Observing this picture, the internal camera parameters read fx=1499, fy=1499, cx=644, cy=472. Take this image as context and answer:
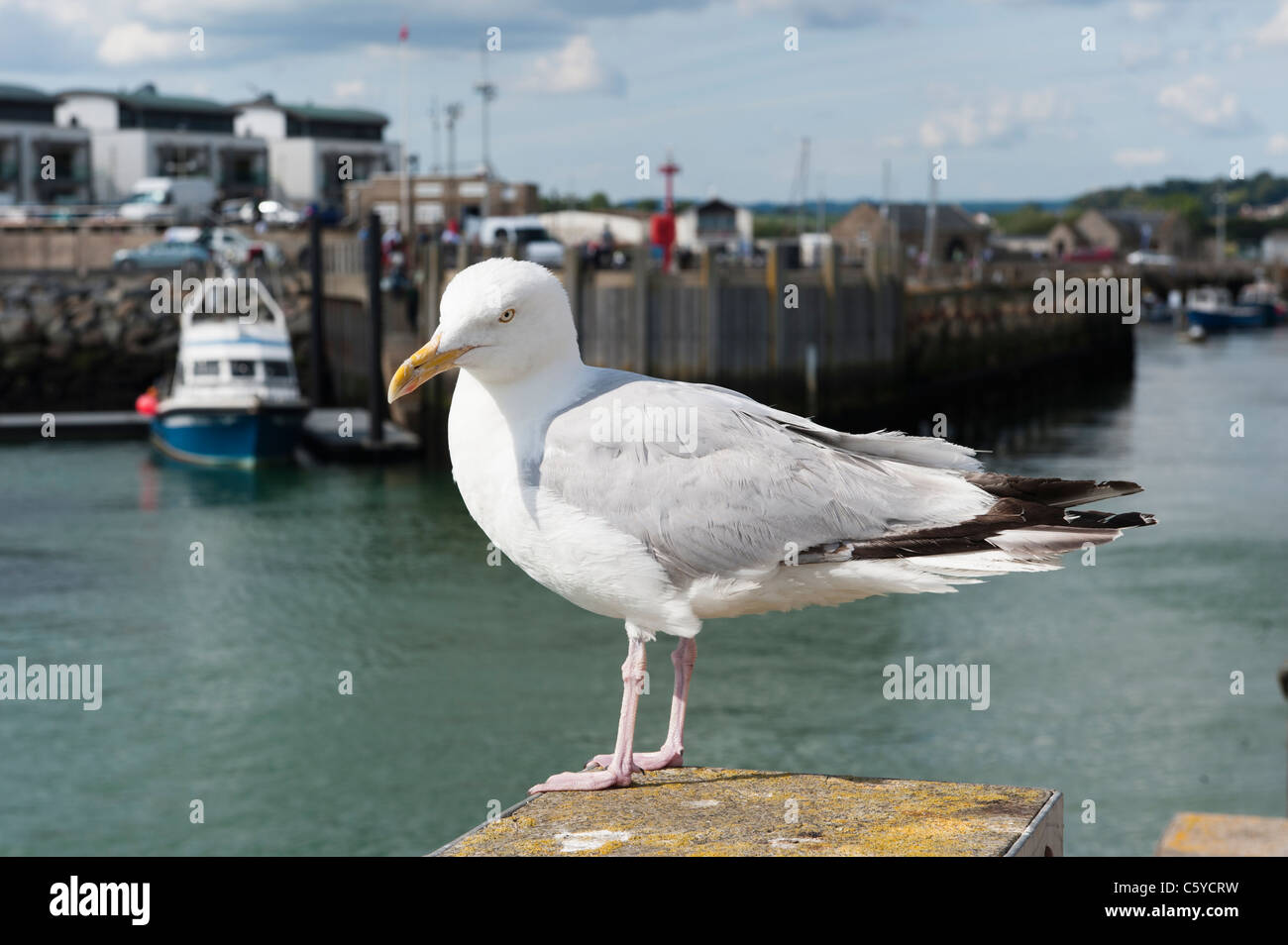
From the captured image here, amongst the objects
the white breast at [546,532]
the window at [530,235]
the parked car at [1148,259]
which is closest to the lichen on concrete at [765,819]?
the white breast at [546,532]

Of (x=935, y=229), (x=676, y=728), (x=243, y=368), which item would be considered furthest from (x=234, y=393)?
(x=935, y=229)

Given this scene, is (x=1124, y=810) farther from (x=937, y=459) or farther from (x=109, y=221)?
(x=109, y=221)

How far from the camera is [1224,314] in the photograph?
401 feet

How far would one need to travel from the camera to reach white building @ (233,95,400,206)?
3711 inches

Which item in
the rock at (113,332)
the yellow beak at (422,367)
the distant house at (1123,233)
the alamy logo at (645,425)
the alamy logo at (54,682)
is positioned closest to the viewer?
the yellow beak at (422,367)

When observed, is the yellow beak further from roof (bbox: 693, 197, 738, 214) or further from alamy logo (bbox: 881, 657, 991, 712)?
roof (bbox: 693, 197, 738, 214)

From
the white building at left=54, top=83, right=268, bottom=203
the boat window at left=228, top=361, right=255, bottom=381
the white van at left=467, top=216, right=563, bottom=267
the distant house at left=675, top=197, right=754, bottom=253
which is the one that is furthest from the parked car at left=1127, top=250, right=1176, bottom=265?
the boat window at left=228, top=361, right=255, bottom=381

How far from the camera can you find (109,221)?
218 ft

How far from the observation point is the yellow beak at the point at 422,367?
3.96 m

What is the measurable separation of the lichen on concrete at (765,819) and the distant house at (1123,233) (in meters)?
147

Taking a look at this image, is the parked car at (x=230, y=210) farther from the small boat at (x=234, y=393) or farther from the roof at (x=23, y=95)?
the roof at (x=23, y=95)

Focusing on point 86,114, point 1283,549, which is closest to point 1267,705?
point 1283,549

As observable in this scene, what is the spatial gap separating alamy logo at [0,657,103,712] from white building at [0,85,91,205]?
66228 millimetres
